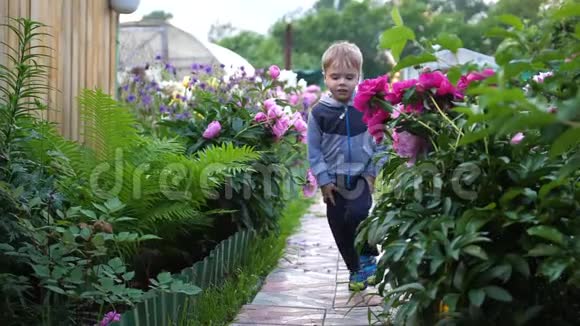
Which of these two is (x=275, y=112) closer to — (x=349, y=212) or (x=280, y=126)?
(x=280, y=126)

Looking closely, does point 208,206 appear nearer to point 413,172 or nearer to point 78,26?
point 78,26

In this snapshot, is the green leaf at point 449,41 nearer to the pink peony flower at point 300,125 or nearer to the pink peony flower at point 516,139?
the pink peony flower at point 516,139

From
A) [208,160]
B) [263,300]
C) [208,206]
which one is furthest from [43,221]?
[208,206]

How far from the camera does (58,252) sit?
2.46m

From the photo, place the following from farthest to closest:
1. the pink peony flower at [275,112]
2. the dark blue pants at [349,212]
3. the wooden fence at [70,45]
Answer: the pink peony flower at [275,112] → the dark blue pants at [349,212] → the wooden fence at [70,45]

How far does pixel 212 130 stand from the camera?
13.9ft

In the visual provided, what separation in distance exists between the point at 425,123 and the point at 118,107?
5.83 feet

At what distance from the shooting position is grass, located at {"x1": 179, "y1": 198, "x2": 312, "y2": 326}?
308cm

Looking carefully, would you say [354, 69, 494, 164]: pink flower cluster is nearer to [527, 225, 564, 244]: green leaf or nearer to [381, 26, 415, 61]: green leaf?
[381, 26, 415, 61]: green leaf

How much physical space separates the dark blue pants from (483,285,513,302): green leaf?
2.02m

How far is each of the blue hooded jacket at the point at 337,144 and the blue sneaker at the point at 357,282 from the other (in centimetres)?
50

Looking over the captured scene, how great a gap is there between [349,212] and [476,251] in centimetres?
209

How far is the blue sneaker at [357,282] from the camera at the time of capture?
371 cm

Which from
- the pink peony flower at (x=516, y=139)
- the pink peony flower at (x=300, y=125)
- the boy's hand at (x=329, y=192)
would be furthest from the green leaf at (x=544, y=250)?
the pink peony flower at (x=300, y=125)
